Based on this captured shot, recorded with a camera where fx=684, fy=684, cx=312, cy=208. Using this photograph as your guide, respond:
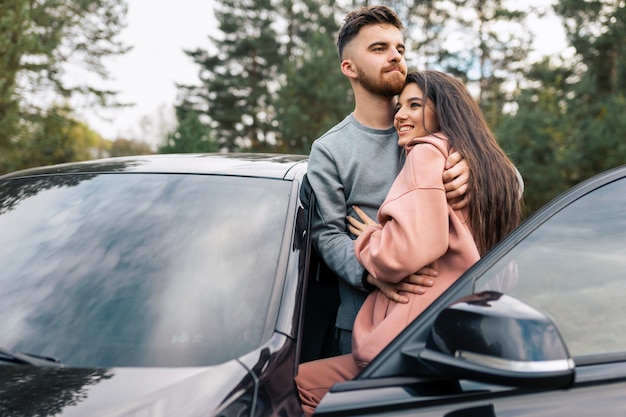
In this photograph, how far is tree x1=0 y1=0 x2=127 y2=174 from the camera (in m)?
14.8

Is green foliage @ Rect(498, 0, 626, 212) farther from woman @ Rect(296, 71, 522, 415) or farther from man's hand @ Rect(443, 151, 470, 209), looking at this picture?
man's hand @ Rect(443, 151, 470, 209)

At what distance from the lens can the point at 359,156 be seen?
229cm

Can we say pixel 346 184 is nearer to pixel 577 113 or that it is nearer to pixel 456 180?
pixel 456 180

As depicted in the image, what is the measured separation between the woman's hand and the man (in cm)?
3

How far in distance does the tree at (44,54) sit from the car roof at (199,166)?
13442 mm

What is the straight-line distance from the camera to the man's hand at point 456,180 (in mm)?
1877

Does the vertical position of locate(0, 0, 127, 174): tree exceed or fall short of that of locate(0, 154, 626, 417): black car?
it exceeds it

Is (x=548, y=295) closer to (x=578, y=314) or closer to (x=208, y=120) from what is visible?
(x=578, y=314)

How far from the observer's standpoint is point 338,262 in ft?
6.88

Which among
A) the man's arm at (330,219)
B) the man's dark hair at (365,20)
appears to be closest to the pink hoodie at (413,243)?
the man's arm at (330,219)

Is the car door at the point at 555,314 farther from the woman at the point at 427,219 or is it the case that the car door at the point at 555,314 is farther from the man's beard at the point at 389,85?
the man's beard at the point at 389,85

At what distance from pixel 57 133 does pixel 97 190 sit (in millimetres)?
17017

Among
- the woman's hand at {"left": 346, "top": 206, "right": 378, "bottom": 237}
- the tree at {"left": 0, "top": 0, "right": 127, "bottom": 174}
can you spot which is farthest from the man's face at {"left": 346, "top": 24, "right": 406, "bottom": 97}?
the tree at {"left": 0, "top": 0, "right": 127, "bottom": 174}

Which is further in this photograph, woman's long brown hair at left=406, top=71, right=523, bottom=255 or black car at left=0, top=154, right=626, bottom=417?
woman's long brown hair at left=406, top=71, right=523, bottom=255
